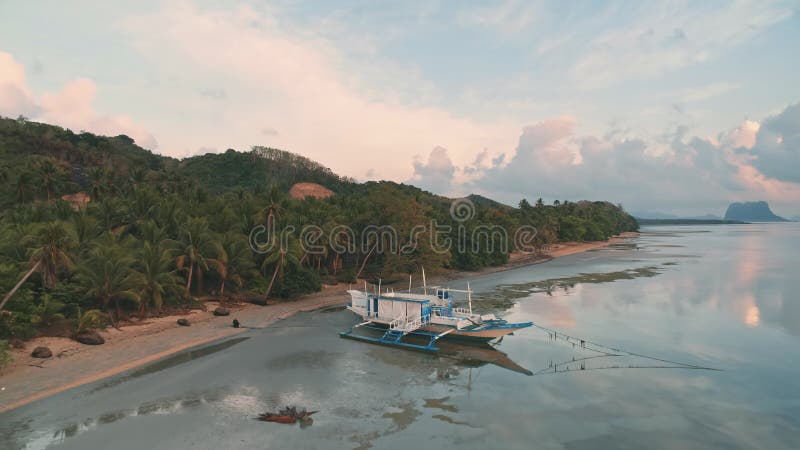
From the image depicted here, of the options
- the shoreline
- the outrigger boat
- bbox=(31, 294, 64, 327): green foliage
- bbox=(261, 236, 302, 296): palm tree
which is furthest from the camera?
bbox=(261, 236, 302, 296): palm tree

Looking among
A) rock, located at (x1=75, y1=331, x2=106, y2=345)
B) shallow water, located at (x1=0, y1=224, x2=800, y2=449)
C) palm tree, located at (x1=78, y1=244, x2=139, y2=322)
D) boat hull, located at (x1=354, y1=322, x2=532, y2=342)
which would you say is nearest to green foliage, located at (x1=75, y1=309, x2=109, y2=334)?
rock, located at (x1=75, y1=331, x2=106, y2=345)

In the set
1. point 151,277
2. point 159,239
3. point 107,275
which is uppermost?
point 159,239

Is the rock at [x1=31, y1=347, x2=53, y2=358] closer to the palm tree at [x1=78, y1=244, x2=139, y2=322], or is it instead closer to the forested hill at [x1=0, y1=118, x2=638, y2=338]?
the forested hill at [x1=0, y1=118, x2=638, y2=338]

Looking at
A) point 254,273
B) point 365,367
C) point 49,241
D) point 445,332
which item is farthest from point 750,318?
point 49,241

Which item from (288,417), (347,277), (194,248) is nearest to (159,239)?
(194,248)

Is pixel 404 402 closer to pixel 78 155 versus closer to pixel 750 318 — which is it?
pixel 750 318

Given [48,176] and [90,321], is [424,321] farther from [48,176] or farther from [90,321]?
[48,176]
